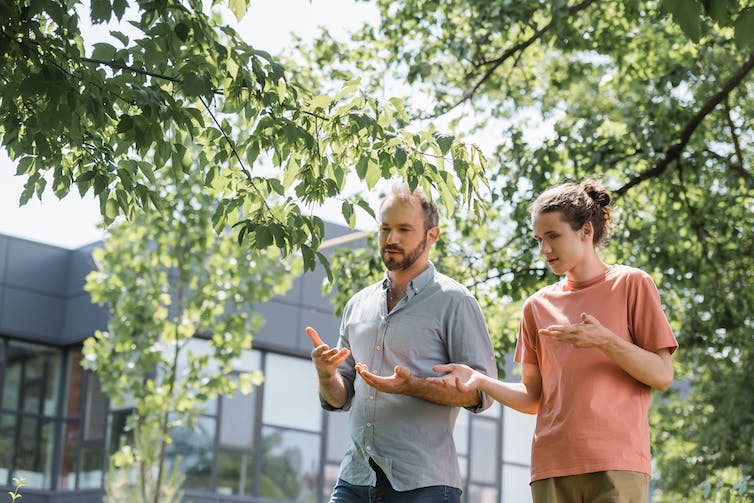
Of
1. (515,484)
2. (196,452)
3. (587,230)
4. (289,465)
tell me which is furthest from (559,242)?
(515,484)

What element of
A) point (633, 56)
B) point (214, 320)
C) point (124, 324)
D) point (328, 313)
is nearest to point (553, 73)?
point (633, 56)

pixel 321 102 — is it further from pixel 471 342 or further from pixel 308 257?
pixel 471 342

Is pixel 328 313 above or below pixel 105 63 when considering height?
above

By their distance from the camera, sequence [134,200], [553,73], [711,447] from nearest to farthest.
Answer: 1. [134,200]
2. [553,73]
3. [711,447]

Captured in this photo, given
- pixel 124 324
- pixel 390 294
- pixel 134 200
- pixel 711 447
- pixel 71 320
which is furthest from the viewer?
pixel 71 320

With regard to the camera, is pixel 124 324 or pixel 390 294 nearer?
pixel 390 294

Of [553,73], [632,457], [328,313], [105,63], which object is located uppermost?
[553,73]

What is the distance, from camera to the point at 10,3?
140 inches

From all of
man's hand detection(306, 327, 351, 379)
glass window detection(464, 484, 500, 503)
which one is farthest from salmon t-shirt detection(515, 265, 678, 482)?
glass window detection(464, 484, 500, 503)

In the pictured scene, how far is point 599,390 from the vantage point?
3.26 metres

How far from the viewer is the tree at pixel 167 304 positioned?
10.8m

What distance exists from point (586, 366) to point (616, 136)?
674cm

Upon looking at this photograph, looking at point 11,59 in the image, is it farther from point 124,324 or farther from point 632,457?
point 124,324

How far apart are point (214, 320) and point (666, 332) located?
8.27 meters
